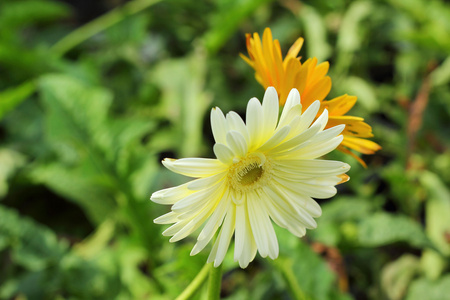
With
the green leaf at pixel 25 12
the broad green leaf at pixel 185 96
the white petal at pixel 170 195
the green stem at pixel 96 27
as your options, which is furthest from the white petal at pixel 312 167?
the green leaf at pixel 25 12

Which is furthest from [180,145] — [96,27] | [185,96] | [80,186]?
[96,27]

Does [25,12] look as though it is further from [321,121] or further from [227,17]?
[321,121]

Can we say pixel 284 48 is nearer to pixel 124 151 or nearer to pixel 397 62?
pixel 397 62

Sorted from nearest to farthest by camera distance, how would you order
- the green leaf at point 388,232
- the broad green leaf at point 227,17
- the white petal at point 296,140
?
the white petal at point 296,140
the green leaf at point 388,232
the broad green leaf at point 227,17

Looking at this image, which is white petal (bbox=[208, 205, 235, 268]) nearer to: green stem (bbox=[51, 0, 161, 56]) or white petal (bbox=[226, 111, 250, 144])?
white petal (bbox=[226, 111, 250, 144])

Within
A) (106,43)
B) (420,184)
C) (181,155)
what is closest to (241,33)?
(106,43)

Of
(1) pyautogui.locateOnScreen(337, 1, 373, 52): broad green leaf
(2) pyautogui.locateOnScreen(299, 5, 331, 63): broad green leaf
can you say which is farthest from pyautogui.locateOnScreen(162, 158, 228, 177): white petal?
(1) pyautogui.locateOnScreen(337, 1, 373, 52): broad green leaf

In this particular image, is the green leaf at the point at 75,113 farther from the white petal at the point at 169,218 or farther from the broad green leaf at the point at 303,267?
the white petal at the point at 169,218
